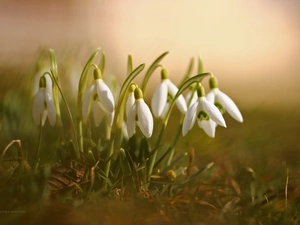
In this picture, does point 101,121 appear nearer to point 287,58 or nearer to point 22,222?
point 22,222

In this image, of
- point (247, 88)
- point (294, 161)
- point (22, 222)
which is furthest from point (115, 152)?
point (247, 88)

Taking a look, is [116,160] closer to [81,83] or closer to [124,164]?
[124,164]

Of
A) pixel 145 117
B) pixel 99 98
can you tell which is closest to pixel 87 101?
pixel 99 98

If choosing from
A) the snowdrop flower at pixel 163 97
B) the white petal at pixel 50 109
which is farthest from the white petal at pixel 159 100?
the white petal at pixel 50 109

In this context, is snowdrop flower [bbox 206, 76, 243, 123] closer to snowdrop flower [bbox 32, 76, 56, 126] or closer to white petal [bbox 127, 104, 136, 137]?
white petal [bbox 127, 104, 136, 137]

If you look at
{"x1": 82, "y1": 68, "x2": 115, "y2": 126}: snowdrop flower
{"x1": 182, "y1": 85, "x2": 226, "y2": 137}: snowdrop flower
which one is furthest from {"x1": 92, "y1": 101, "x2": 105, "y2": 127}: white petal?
{"x1": 182, "y1": 85, "x2": 226, "y2": 137}: snowdrop flower
